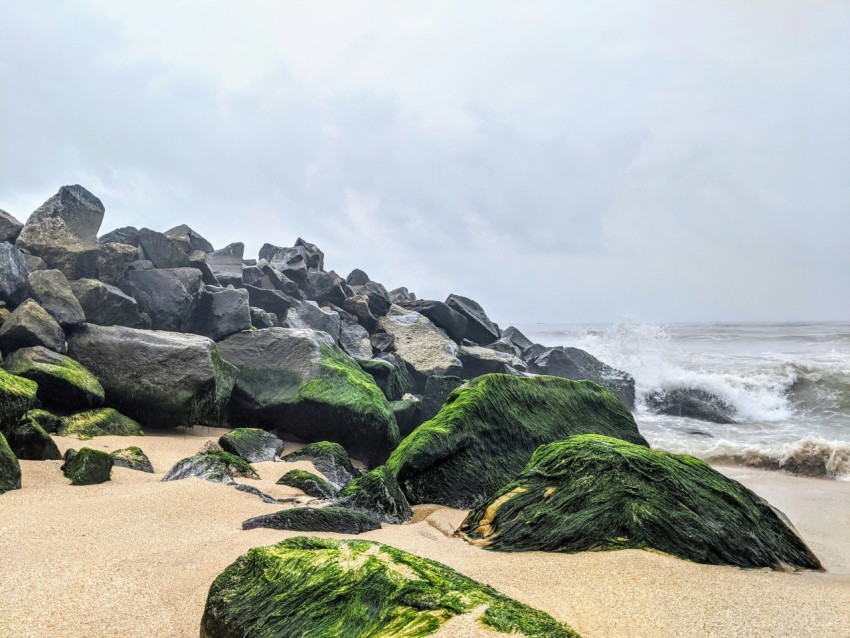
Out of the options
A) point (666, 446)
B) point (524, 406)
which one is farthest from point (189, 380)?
point (666, 446)

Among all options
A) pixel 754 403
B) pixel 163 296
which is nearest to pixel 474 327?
pixel 754 403

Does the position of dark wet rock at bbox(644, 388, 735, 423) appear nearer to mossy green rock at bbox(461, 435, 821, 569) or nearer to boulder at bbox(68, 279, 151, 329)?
mossy green rock at bbox(461, 435, 821, 569)

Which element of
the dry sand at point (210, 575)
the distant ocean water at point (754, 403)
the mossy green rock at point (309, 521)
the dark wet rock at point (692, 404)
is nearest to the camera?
the dry sand at point (210, 575)

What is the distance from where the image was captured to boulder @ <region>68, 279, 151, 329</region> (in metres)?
9.11

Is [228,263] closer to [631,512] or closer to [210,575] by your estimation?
[210,575]

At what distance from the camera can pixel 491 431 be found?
569 centimetres

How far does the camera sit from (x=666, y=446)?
10102 millimetres

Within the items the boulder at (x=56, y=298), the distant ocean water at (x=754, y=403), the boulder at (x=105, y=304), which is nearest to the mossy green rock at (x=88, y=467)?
the boulder at (x=56, y=298)

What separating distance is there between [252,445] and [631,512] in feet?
15.1

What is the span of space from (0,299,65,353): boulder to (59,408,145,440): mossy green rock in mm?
1242

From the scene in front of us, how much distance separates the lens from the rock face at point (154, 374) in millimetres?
7453

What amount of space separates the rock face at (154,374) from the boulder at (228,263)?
5917 millimetres

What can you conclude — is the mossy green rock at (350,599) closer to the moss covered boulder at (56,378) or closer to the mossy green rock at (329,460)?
the mossy green rock at (329,460)

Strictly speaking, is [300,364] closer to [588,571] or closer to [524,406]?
[524,406]
